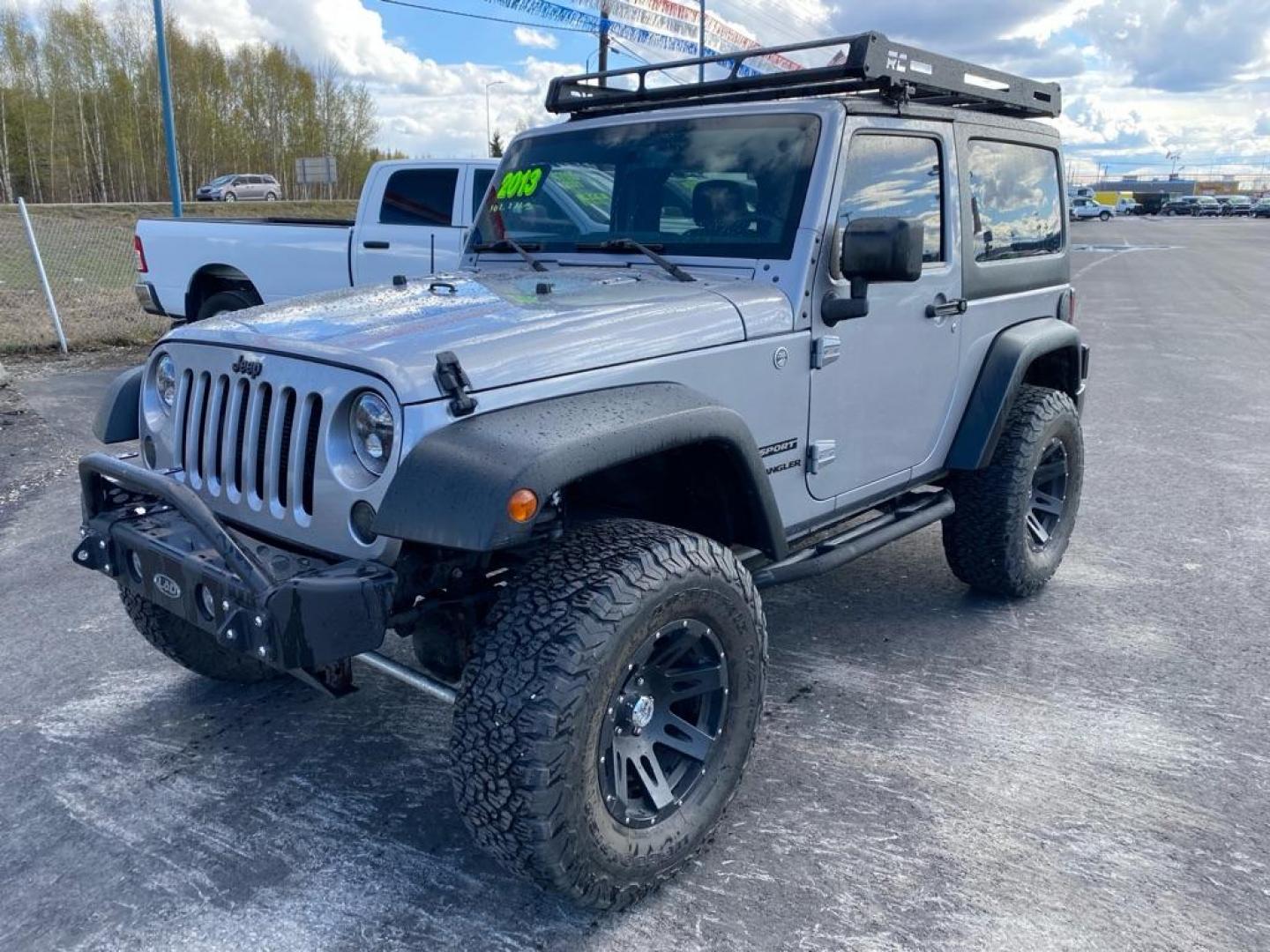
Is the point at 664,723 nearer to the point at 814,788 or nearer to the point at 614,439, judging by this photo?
the point at 814,788

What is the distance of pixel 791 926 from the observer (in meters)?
2.57

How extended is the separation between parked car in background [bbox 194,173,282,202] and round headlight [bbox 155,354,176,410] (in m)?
43.6

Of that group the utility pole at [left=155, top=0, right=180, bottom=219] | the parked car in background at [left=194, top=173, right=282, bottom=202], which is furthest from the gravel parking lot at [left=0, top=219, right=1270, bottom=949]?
the parked car in background at [left=194, top=173, right=282, bottom=202]

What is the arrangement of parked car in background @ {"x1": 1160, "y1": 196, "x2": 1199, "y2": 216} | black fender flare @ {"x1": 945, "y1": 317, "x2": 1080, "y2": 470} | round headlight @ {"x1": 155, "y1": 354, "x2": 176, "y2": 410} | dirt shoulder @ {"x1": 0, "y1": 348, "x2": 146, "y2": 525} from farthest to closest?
parked car in background @ {"x1": 1160, "y1": 196, "x2": 1199, "y2": 216} → dirt shoulder @ {"x1": 0, "y1": 348, "x2": 146, "y2": 525} → black fender flare @ {"x1": 945, "y1": 317, "x2": 1080, "y2": 470} → round headlight @ {"x1": 155, "y1": 354, "x2": 176, "y2": 410}

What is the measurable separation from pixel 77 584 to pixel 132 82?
171 ft

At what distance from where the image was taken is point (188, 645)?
11.8 feet

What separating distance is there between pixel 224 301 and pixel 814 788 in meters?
8.23

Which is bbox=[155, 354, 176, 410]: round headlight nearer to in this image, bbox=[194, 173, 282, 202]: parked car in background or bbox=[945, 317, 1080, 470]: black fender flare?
bbox=[945, 317, 1080, 470]: black fender flare

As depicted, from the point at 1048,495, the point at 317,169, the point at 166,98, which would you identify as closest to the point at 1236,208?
the point at 317,169

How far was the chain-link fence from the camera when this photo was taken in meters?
A: 11.6

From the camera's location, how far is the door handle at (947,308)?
152 inches

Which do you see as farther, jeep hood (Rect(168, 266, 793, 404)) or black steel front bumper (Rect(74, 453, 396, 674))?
jeep hood (Rect(168, 266, 793, 404))

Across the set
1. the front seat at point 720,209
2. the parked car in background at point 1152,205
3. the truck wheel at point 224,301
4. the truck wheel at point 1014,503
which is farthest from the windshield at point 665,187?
the parked car in background at point 1152,205

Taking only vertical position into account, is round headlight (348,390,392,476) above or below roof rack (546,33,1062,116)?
below
